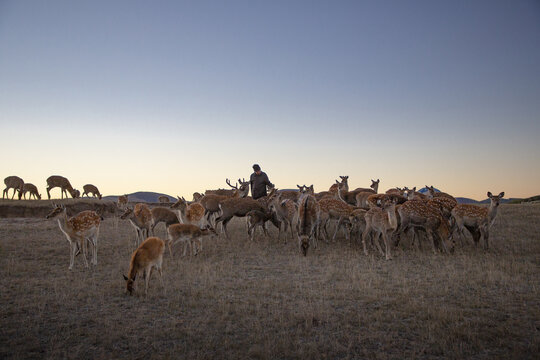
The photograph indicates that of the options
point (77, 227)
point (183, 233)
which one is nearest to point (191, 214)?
point (183, 233)

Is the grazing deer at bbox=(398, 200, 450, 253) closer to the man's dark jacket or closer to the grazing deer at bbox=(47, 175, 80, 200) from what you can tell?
the man's dark jacket

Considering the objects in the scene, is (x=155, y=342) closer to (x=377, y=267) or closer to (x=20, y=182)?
(x=377, y=267)

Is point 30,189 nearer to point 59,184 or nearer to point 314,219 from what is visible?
point 59,184

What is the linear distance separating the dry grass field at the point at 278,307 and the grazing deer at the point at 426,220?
33.4 inches

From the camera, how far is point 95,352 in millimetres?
4746

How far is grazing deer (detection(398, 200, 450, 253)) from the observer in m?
11.4

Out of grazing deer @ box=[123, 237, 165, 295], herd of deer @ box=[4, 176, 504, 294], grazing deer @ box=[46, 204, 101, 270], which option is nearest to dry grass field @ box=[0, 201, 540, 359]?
grazing deer @ box=[123, 237, 165, 295]

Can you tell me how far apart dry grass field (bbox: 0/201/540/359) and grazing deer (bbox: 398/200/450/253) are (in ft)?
2.79

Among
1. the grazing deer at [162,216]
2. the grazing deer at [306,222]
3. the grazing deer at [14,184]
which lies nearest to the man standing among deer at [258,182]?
the grazing deer at [306,222]

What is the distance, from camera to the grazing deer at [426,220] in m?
11.4

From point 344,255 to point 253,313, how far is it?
5531 mm

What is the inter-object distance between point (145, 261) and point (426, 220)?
27.4 ft

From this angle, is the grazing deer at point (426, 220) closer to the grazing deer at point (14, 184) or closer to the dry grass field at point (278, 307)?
the dry grass field at point (278, 307)

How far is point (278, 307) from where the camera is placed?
6.32 metres
